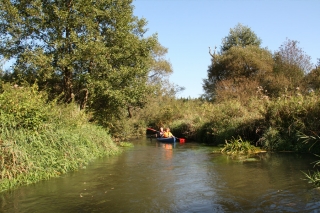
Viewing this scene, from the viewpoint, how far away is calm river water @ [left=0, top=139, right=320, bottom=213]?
7645 millimetres

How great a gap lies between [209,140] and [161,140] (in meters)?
3.73

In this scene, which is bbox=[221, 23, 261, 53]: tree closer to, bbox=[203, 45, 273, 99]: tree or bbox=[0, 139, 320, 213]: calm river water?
bbox=[203, 45, 273, 99]: tree

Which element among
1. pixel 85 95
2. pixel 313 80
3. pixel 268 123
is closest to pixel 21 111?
pixel 85 95

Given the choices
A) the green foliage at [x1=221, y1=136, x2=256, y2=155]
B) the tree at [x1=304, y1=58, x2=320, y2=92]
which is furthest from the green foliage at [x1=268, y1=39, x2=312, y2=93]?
the green foliage at [x1=221, y1=136, x2=256, y2=155]

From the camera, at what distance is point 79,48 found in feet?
55.7

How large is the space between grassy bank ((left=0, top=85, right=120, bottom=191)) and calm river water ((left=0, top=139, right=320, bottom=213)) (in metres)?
0.44

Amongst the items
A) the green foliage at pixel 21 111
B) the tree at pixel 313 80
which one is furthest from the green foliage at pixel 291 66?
the green foliage at pixel 21 111

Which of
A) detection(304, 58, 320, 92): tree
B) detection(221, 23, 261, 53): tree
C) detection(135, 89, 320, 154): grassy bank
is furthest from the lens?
detection(221, 23, 261, 53): tree

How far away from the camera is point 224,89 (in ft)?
104

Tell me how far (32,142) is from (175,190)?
4.89 meters

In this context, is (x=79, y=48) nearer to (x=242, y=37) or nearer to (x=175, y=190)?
(x=175, y=190)

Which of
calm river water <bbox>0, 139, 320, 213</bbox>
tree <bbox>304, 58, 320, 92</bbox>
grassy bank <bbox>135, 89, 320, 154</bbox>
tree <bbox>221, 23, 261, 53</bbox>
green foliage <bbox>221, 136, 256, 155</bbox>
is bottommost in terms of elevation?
calm river water <bbox>0, 139, 320, 213</bbox>

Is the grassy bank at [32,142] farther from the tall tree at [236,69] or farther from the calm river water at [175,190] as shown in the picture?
the tall tree at [236,69]

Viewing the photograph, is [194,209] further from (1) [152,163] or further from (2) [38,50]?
(2) [38,50]
